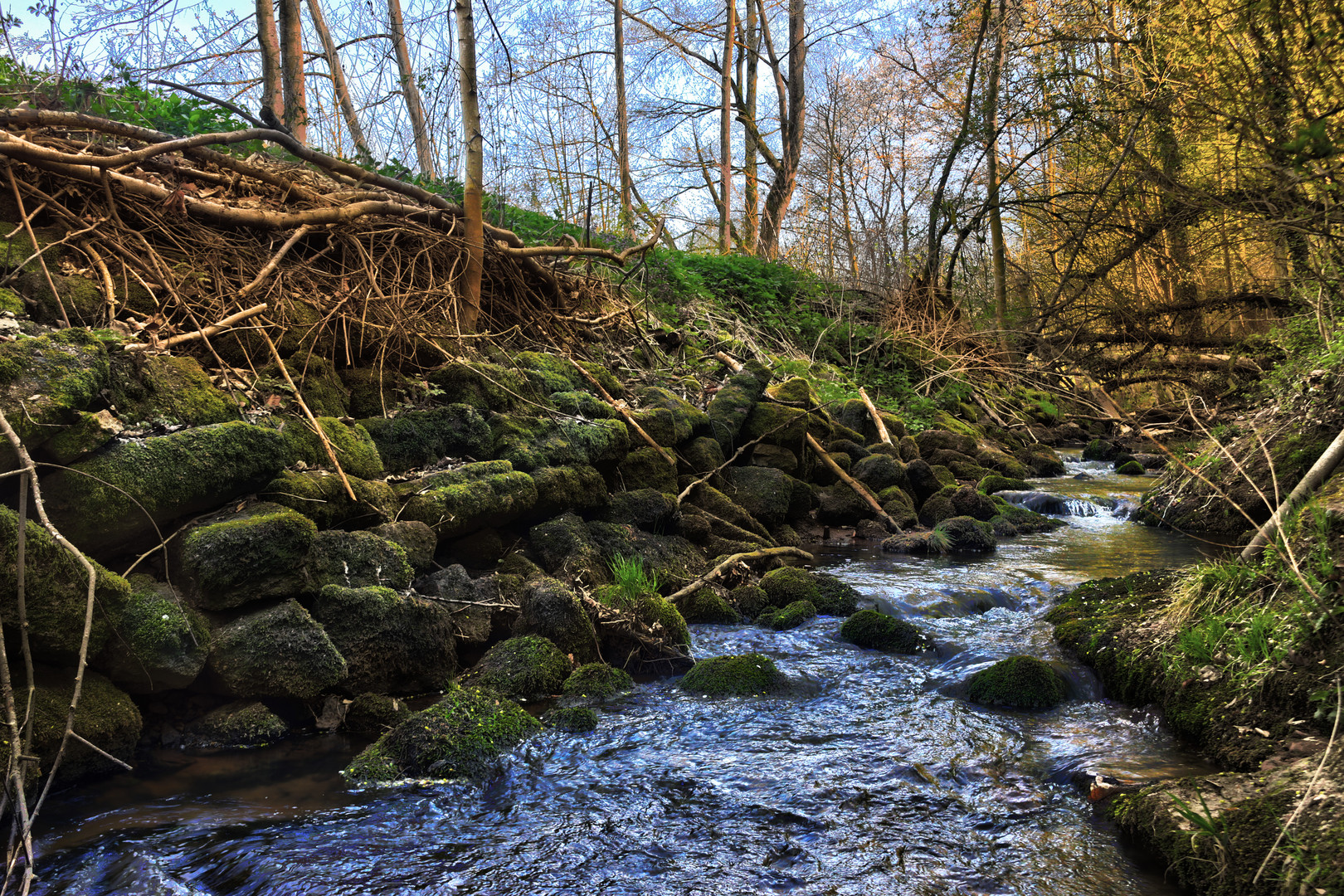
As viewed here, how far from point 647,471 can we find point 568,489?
1.30 metres

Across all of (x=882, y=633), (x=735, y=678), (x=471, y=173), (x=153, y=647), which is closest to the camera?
(x=153, y=647)

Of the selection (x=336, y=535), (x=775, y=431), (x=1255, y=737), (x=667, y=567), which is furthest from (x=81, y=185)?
(x=1255, y=737)

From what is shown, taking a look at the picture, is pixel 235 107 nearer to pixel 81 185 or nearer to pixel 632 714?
pixel 81 185

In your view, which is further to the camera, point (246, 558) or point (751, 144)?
point (751, 144)

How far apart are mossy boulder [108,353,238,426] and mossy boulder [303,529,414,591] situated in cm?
103

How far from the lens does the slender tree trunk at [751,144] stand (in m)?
19.0

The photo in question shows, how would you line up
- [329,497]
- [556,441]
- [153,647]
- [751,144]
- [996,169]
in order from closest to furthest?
[153,647] < [329,497] < [556,441] < [996,169] < [751,144]

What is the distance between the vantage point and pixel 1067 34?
10.6 meters

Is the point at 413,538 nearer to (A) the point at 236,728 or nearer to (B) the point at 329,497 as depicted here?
(B) the point at 329,497

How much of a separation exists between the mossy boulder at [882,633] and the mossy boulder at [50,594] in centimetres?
427

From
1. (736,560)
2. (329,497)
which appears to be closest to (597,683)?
(329,497)

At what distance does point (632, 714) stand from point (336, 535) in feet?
6.45

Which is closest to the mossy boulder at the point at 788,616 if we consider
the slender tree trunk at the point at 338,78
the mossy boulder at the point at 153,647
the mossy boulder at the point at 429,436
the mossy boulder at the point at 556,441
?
the mossy boulder at the point at 556,441

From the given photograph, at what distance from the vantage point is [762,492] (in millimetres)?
8195
